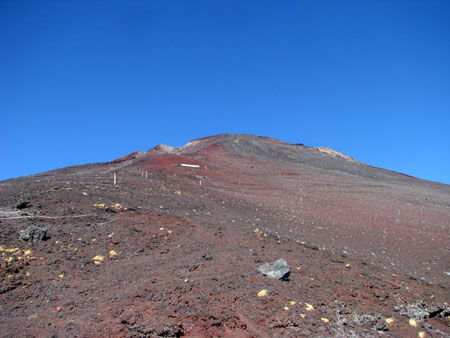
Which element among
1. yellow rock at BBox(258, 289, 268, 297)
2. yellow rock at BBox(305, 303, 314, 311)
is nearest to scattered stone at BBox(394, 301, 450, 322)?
yellow rock at BBox(305, 303, 314, 311)

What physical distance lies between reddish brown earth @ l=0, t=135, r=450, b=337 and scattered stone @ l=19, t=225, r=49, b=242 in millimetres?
141

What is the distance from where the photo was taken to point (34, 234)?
6945 millimetres

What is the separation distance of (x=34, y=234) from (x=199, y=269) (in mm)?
3684

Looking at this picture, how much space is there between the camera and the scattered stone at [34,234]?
22.4 ft

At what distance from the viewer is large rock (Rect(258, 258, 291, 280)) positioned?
6379mm

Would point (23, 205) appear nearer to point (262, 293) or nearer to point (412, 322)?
point (262, 293)

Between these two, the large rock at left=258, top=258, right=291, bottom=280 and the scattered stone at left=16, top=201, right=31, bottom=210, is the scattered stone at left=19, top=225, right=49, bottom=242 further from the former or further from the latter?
the large rock at left=258, top=258, right=291, bottom=280

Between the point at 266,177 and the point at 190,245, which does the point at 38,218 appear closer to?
the point at 190,245

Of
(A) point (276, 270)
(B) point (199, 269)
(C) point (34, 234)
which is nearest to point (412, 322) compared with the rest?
(A) point (276, 270)

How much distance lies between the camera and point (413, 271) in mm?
9406

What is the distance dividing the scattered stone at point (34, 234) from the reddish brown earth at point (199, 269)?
141 mm

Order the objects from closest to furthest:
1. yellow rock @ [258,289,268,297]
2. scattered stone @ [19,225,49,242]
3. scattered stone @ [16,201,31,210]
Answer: yellow rock @ [258,289,268,297] < scattered stone @ [19,225,49,242] < scattered stone @ [16,201,31,210]

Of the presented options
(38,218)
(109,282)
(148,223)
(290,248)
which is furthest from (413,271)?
(38,218)

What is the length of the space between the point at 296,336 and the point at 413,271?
6.54 meters
